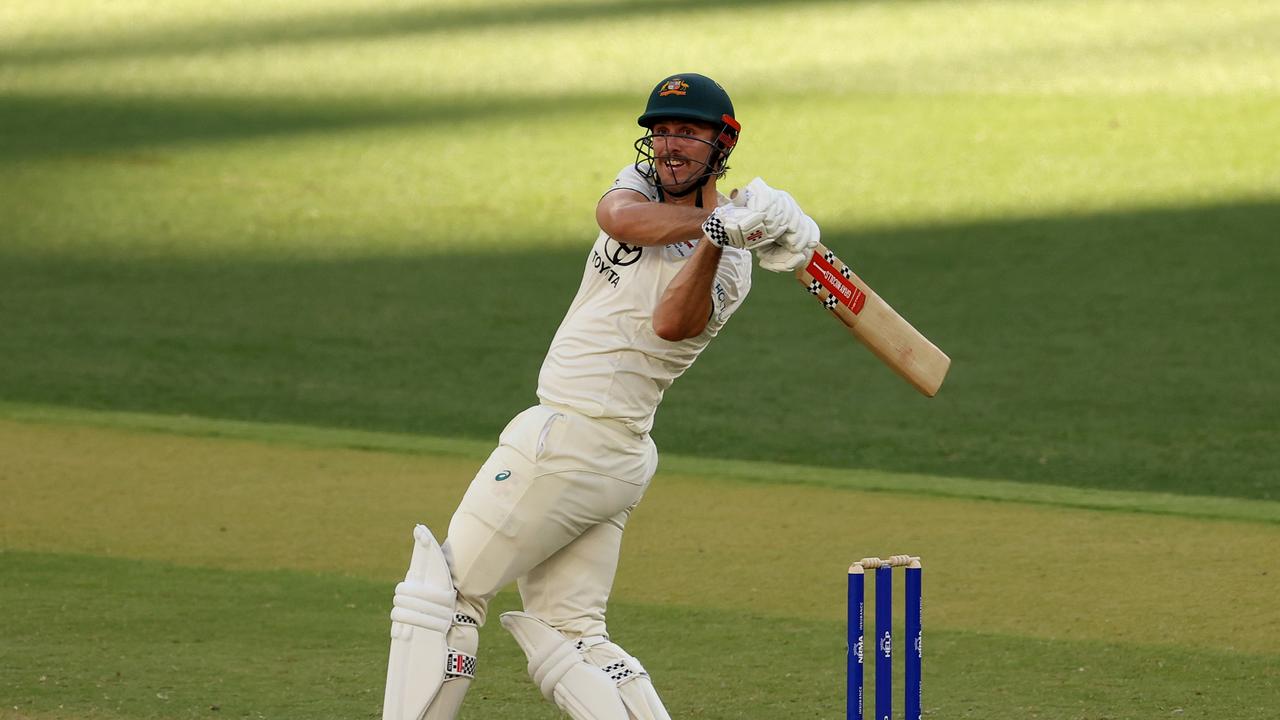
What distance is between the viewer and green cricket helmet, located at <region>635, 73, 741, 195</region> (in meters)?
3.81

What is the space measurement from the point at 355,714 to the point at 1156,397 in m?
6.00

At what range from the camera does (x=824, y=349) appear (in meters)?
10.5

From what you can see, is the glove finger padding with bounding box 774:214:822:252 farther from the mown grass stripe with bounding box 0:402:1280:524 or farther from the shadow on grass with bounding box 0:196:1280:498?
the shadow on grass with bounding box 0:196:1280:498

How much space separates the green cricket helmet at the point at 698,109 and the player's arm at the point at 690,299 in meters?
0.26

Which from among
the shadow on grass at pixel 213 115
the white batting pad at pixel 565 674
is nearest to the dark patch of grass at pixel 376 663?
the white batting pad at pixel 565 674

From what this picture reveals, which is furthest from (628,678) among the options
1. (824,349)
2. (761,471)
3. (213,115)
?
(213,115)

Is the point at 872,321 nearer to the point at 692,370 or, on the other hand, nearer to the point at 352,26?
the point at 692,370

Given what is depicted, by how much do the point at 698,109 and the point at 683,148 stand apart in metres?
0.09

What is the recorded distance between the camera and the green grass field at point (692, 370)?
5.50m

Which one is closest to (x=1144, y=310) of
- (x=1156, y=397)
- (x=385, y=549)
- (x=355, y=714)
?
(x=1156, y=397)

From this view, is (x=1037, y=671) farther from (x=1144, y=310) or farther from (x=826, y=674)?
(x=1144, y=310)

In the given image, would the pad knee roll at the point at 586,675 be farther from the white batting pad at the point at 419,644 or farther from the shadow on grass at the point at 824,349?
the shadow on grass at the point at 824,349

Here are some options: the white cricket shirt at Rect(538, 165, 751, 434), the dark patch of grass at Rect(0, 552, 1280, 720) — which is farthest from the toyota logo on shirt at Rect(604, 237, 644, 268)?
the dark patch of grass at Rect(0, 552, 1280, 720)

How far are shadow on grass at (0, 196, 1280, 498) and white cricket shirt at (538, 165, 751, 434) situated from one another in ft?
15.3
